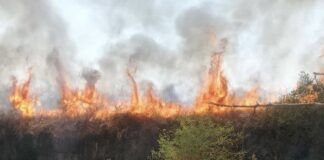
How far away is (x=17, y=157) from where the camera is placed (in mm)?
22797

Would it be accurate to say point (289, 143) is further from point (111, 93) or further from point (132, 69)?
point (111, 93)

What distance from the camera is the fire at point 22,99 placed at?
80.6 feet

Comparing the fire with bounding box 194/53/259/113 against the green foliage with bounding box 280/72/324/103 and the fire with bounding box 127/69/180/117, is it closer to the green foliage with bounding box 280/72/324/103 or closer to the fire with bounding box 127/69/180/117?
the fire with bounding box 127/69/180/117

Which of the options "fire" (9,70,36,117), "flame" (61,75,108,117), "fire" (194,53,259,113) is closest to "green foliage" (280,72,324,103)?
"fire" (194,53,259,113)

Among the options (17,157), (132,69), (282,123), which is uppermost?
(132,69)

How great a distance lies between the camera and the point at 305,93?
20.1 m

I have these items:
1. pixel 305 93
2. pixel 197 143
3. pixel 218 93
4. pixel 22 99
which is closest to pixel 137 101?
pixel 218 93

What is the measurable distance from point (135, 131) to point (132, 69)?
518 centimetres

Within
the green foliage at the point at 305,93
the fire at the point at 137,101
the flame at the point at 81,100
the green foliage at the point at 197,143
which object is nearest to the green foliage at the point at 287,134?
the green foliage at the point at 305,93

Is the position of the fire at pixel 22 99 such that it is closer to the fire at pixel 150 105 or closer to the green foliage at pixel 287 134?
the fire at pixel 150 105

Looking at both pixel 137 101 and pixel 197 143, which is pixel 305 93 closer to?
pixel 197 143

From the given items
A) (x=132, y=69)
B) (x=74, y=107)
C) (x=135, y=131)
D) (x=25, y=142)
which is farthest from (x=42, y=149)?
(x=132, y=69)

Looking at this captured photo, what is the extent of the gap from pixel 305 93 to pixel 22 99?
40.5 feet

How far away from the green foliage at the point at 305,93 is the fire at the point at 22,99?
1072 cm
